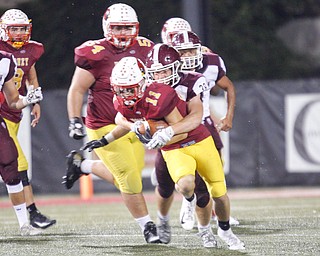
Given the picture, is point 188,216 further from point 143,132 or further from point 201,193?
point 143,132

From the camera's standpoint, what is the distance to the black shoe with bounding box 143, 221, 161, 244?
20.0ft

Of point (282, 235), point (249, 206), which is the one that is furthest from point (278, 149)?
point (282, 235)

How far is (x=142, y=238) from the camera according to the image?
6465 millimetres

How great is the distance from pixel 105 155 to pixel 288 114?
537 centimetres

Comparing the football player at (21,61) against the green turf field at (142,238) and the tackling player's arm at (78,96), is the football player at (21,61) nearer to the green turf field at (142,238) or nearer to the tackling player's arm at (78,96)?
the green turf field at (142,238)

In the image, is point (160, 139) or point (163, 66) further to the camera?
point (163, 66)

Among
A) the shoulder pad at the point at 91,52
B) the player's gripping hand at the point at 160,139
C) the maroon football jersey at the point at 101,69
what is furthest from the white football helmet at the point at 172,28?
the player's gripping hand at the point at 160,139

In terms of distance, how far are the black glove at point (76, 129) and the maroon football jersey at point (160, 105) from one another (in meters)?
0.46

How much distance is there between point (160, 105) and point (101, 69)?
3.24 ft

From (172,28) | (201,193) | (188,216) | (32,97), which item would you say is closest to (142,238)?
(201,193)

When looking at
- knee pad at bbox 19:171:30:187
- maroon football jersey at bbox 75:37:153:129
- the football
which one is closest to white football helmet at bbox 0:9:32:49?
maroon football jersey at bbox 75:37:153:129

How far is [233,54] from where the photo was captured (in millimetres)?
16594

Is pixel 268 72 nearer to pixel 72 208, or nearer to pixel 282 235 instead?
pixel 72 208

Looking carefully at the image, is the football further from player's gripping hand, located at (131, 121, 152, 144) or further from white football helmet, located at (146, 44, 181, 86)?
white football helmet, located at (146, 44, 181, 86)
